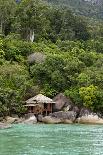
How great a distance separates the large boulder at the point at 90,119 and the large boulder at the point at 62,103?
234 centimetres

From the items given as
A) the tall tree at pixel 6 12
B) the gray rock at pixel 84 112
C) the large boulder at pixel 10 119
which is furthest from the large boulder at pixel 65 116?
the tall tree at pixel 6 12

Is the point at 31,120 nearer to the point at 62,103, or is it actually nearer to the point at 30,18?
the point at 62,103

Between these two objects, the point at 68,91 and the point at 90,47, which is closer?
the point at 68,91

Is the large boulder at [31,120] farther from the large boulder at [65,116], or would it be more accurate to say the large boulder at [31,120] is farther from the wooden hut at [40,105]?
the wooden hut at [40,105]

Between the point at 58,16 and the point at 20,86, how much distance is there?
28980 millimetres

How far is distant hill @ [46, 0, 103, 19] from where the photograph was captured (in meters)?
122

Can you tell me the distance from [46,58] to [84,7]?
261 ft

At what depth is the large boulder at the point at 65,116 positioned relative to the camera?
42.2 metres

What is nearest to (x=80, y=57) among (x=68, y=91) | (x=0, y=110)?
(x=68, y=91)

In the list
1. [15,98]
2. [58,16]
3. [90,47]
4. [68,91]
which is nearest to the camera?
[15,98]

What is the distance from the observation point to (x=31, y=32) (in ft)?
213

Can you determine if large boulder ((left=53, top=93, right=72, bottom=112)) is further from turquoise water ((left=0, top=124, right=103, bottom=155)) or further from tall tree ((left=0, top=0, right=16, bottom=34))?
tall tree ((left=0, top=0, right=16, bottom=34))

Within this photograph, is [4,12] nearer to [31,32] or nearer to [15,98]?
[31,32]

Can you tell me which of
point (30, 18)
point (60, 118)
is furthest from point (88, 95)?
point (30, 18)
